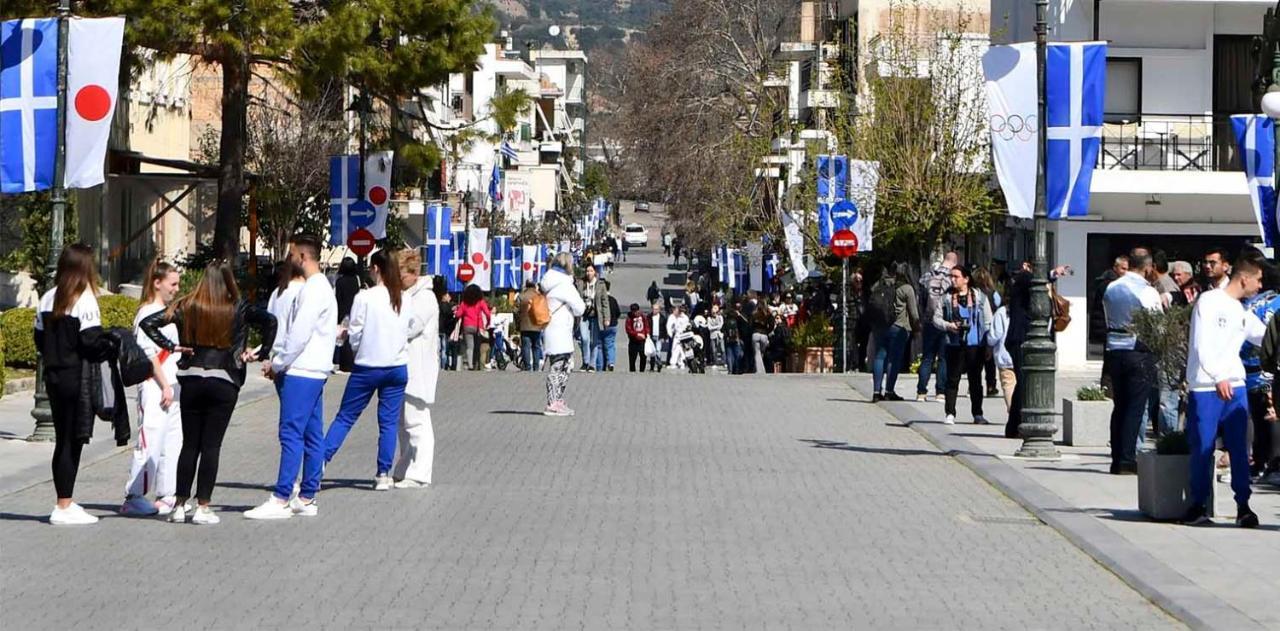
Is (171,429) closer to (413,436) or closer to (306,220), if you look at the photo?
(413,436)

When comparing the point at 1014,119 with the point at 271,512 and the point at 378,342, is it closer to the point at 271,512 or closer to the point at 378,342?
the point at 378,342

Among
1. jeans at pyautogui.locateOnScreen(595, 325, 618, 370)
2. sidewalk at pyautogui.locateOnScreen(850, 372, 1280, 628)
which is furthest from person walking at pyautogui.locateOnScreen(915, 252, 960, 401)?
jeans at pyautogui.locateOnScreen(595, 325, 618, 370)

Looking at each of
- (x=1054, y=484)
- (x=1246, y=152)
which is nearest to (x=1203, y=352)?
(x=1054, y=484)

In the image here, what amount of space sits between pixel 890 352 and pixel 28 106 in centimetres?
1156

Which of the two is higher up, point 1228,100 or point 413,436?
point 1228,100

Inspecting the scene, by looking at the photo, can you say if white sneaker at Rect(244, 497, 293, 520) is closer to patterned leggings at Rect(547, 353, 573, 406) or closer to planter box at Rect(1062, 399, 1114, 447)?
planter box at Rect(1062, 399, 1114, 447)

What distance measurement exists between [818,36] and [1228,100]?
40.6 metres

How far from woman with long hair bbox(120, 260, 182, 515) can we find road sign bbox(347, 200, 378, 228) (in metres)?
21.0

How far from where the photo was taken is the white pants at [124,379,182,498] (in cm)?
1343

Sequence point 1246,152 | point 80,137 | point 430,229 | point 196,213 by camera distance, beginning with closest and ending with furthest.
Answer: point 80,137 < point 1246,152 < point 430,229 < point 196,213

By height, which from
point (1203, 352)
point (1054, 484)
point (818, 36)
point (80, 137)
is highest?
point (818, 36)

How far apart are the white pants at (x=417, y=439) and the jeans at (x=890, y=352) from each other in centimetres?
1149

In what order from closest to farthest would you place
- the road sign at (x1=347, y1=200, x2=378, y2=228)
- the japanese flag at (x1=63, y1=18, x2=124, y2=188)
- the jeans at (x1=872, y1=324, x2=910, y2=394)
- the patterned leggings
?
the japanese flag at (x1=63, y1=18, x2=124, y2=188)
the patterned leggings
the jeans at (x1=872, y1=324, x2=910, y2=394)
the road sign at (x1=347, y1=200, x2=378, y2=228)

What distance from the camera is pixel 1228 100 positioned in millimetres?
36750
